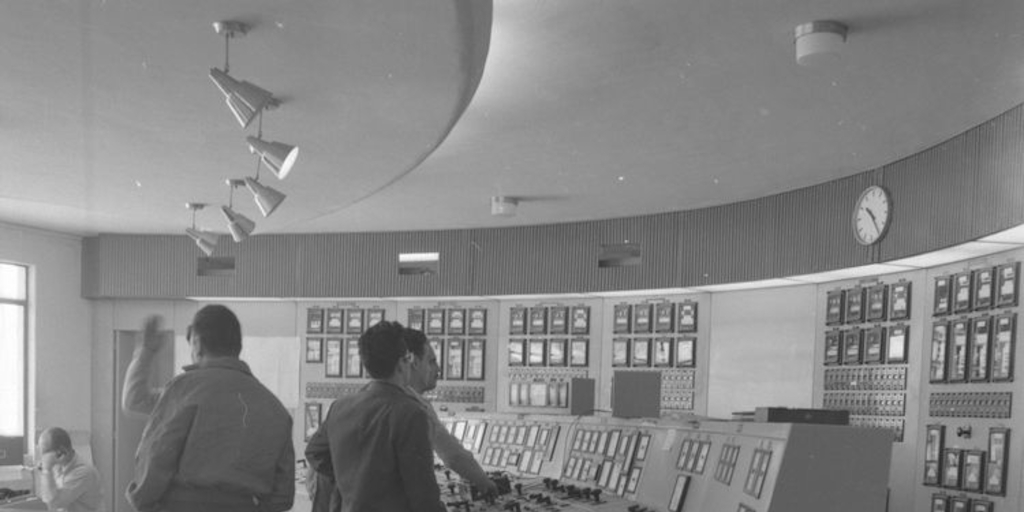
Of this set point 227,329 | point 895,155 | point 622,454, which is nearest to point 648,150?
point 895,155

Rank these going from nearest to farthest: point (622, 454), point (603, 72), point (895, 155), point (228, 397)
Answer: point (228, 397)
point (603, 72)
point (622, 454)
point (895, 155)

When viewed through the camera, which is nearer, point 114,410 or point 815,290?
point 815,290

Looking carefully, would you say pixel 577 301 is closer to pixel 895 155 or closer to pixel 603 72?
pixel 895 155

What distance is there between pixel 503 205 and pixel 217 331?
5.58 meters

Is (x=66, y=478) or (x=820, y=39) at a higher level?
(x=820, y=39)

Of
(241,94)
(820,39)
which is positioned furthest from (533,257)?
(241,94)

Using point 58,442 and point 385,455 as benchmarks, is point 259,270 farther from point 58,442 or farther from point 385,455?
point 385,455

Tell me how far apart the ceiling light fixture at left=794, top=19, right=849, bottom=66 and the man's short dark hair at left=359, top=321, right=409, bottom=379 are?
198cm

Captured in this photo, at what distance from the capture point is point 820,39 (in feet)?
13.9

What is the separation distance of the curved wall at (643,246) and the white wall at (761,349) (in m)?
0.37

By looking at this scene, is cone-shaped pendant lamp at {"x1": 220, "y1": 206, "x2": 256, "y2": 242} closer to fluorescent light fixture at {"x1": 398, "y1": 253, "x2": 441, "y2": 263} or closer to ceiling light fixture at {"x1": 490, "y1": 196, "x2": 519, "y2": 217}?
ceiling light fixture at {"x1": 490, "y1": 196, "x2": 519, "y2": 217}

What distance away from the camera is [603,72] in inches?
193

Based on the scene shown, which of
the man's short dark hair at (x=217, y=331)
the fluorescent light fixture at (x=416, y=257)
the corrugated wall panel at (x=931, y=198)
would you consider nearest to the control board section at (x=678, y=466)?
the man's short dark hair at (x=217, y=331)

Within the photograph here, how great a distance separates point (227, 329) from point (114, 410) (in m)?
8.67
